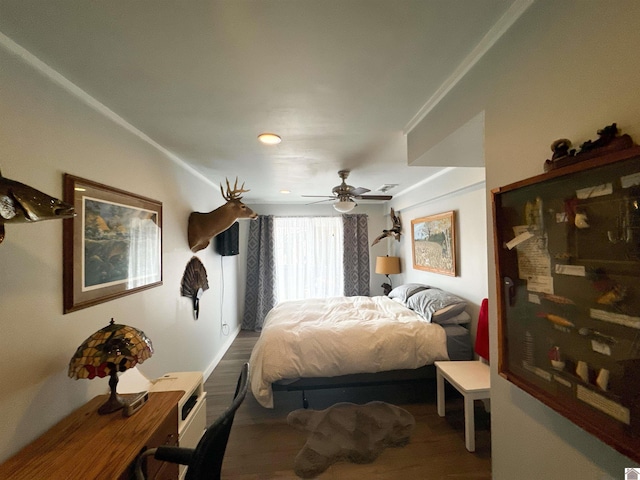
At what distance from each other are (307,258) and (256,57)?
171 inches

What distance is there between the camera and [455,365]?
91.5 inches

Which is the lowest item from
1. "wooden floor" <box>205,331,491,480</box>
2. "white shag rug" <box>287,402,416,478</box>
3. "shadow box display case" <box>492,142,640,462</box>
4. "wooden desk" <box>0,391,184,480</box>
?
"wooden floor" <box>205,331,491,480</box>

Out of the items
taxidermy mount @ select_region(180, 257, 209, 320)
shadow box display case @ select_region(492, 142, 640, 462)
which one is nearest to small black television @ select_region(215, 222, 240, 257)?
taxidermy mount @ select_region(180, 257, 209, 320)

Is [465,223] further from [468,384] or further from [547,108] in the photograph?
[547,108]

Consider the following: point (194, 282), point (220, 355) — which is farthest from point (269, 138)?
point (220, 355)

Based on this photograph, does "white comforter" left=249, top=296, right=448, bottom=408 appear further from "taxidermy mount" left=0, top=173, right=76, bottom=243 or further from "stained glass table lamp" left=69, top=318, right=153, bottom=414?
"taxidermy mount" left=0, top=173, right=76, bottom=243

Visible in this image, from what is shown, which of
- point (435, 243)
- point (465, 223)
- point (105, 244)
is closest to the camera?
point (105, 244)

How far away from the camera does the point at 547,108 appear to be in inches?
33.4

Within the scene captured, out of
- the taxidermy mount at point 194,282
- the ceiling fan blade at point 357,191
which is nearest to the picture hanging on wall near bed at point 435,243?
the ceiling fan blade at point 357,191

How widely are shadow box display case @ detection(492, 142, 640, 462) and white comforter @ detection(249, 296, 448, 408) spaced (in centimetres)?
159

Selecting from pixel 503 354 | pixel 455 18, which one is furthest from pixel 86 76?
pixel 503 354

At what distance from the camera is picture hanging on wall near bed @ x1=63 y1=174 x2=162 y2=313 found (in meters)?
1.34

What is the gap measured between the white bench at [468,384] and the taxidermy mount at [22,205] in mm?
2654

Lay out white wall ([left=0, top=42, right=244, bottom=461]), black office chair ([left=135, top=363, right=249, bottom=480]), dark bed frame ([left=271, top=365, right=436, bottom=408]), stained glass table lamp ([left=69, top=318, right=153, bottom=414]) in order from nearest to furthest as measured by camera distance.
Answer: black office chair ([left=135, top=363, right=249, bottom=480])
white wall ([left=0, top=42, right=244, bottom=461])
stained glass table lamp ([left=69, top=318, right=153, bottom=414])
dark bed frame ([left=271, top=365, right=436, bottom=408])
